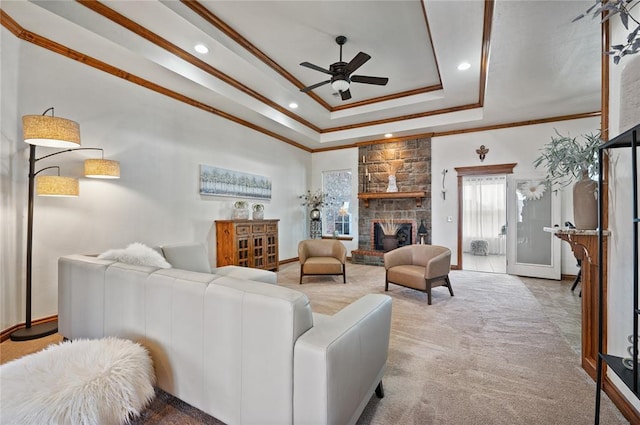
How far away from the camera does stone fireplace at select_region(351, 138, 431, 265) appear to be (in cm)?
626

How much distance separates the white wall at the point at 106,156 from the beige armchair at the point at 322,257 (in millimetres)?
1617

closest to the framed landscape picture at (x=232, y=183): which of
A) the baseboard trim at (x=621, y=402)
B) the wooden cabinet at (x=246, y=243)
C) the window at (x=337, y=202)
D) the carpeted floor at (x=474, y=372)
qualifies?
the wooden cabinet at (x=246, y=243)

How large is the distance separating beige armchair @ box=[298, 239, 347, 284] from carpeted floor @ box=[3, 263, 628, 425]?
2.46 ft

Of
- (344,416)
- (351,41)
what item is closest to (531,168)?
(351,41)

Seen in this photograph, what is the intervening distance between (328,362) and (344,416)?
37cm

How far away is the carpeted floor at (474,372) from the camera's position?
64.2 inches

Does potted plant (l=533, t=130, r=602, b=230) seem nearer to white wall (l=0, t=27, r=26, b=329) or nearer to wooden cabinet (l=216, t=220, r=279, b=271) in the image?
wooden cabinet (l=216, t=220, r=279, b=271)

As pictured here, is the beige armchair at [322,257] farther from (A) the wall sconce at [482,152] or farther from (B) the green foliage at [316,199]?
(A) the wall sconce at [482,152]

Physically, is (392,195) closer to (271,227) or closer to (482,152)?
(482,152)

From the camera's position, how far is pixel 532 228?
5250 millimetres

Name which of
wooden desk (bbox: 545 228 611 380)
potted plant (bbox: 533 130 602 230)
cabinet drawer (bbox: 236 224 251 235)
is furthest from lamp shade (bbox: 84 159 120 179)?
wooden desk (bbox: 545 228 611 380)

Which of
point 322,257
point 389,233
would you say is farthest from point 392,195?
point 322,257

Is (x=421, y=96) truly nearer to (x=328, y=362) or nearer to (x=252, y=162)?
→ (x=252, y=162)

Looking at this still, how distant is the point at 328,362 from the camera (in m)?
1.10
